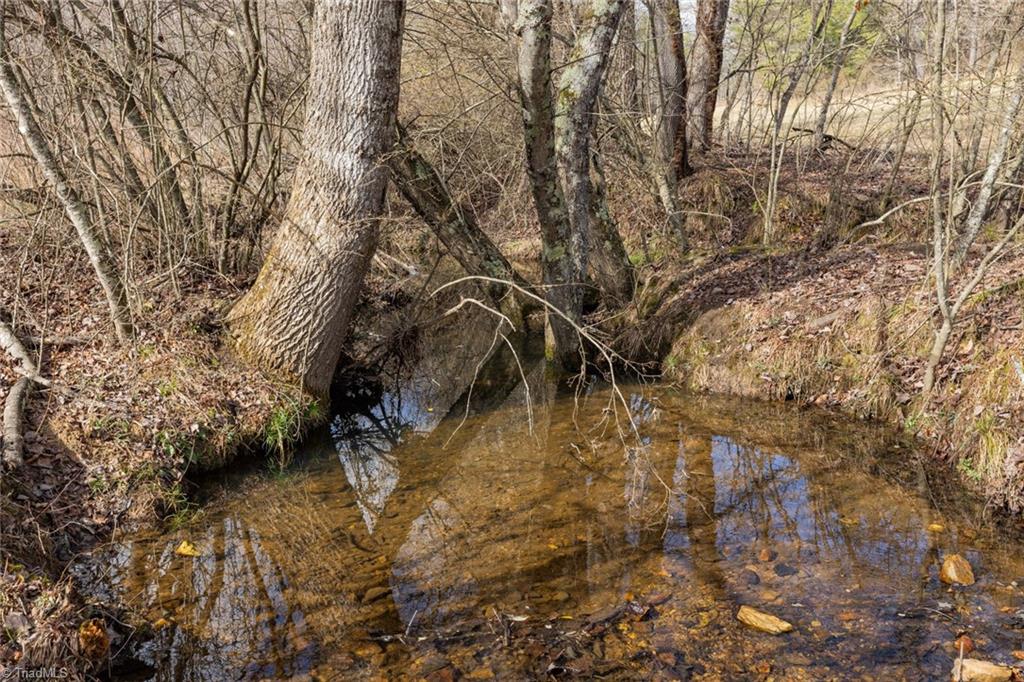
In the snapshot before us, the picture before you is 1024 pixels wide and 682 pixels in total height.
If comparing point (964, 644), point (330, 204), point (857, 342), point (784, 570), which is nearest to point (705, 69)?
point (857, 342)

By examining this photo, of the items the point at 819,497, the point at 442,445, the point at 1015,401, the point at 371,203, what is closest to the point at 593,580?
the point at 819,497

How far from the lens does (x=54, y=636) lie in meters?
4.21

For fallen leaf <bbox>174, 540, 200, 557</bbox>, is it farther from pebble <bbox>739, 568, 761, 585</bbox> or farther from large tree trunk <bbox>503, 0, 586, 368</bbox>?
large tree trunk <bbox>503, 0, 586, 368</bbox>

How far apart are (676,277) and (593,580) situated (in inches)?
251

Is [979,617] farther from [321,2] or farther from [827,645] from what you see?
[321,2]

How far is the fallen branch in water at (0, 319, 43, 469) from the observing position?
5949mm

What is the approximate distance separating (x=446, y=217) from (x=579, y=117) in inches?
77.8

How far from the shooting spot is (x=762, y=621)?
4.59 m

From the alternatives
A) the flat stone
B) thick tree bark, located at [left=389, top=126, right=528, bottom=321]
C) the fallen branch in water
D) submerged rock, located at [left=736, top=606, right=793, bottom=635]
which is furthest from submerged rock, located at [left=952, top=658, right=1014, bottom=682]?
the fallen branch in water

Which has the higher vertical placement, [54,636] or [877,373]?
[877,373]

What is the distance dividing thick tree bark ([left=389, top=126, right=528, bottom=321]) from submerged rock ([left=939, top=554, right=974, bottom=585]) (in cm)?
522

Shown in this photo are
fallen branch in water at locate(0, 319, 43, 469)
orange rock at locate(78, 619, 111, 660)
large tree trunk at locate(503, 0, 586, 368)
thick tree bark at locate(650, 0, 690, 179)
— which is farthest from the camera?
thick tree bark at locate(650, 0, 690, 179)

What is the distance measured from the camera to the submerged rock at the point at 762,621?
14.9 ft

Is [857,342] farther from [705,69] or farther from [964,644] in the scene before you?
[705,69]
